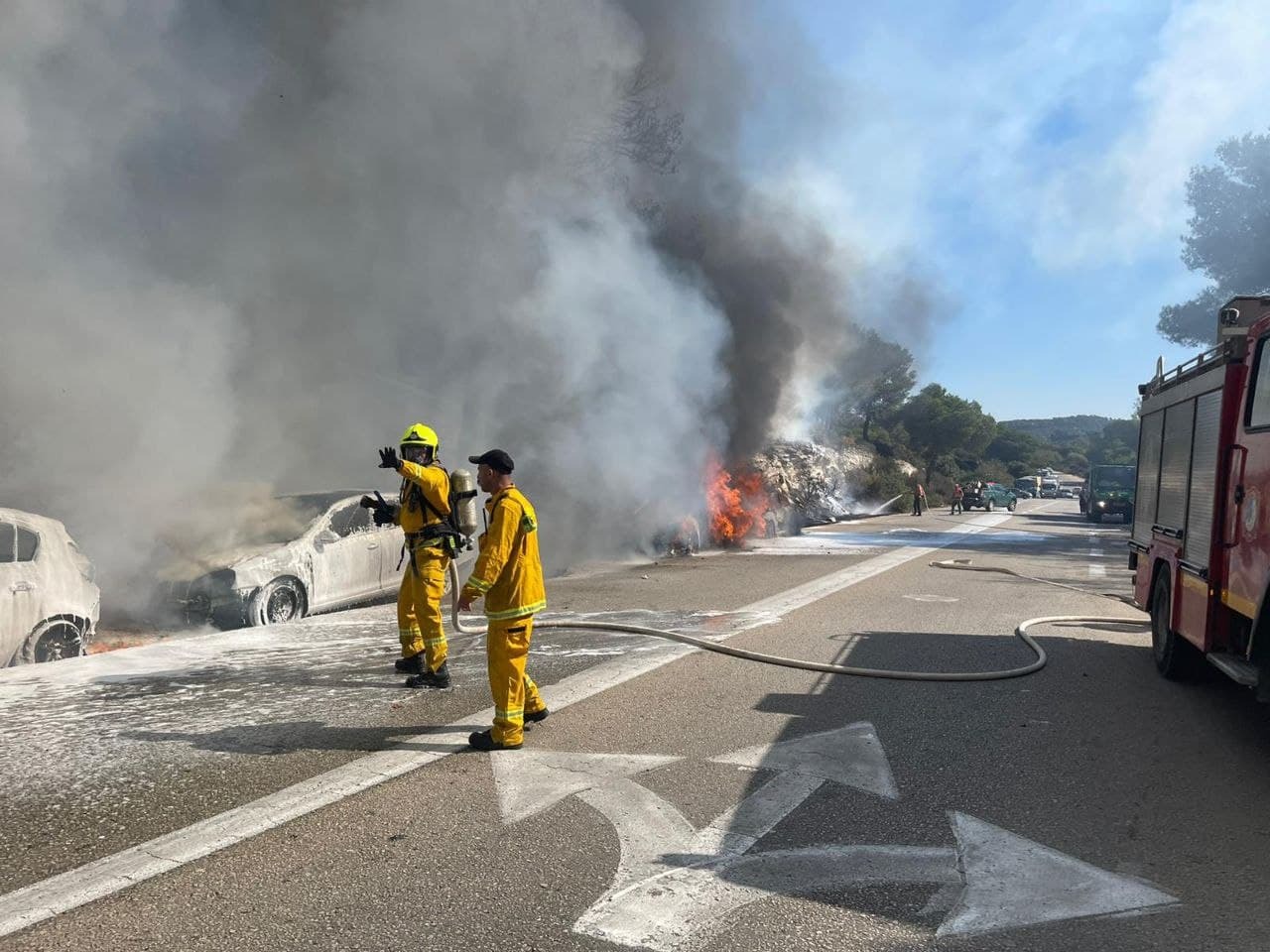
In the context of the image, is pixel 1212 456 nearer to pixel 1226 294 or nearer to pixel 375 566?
pixel 375 566

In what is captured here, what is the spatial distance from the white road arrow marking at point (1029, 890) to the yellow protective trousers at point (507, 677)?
2.20 meters

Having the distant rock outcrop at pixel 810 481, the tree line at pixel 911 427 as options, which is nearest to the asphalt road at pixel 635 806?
the distant rock outcrop at pixel 810 481

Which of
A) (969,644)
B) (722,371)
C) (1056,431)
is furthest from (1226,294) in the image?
(1056,431)

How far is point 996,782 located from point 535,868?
224 cm

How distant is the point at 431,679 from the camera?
5.64 m

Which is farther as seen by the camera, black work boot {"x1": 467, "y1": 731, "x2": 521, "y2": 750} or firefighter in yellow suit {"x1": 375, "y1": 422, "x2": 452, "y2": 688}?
firefighter in yellow suit {"x1": 375, "y1": 422, "x2": 452, "y2": 688}

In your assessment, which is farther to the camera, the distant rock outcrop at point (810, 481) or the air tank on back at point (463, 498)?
the distant rock outcrop at point (810, 481)

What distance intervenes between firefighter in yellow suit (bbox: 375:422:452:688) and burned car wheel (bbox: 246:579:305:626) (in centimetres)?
302

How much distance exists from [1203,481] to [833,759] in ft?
10.0

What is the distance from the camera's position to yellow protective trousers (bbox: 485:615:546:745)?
14.4 feet

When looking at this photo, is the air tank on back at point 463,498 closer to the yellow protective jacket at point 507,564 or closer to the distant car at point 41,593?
the yellow protective jacket at point 507,564

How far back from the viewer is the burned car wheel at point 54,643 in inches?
254

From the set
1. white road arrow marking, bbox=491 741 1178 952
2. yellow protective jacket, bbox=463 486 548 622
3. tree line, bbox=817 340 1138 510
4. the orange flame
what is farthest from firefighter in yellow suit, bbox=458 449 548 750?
tree line, bbox=817 340 1138 510

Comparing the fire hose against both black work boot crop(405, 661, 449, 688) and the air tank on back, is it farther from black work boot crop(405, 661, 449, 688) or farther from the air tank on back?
black work boot crop(405, 661, 449, 688)
